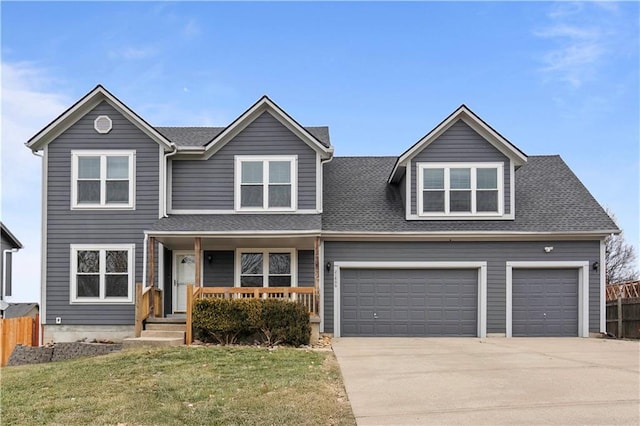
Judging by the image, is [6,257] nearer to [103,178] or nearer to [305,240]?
[103,178]

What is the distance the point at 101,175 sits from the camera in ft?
51.6

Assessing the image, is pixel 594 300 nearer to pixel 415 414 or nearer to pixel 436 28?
pixel 436 28

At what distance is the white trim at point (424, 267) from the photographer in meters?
15.9

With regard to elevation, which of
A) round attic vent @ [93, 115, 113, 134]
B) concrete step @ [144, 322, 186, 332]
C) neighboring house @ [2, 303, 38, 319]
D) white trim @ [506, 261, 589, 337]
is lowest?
neighboring house @ [2, 303, 38, 319]

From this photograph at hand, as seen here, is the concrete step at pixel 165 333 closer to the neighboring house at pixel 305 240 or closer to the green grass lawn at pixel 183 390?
the neighboring house at pixel 305 240

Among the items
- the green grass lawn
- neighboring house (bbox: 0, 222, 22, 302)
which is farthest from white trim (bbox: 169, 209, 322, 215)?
neighboring house (bbox: 0, 222, 22, 302)

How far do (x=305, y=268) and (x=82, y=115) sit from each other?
7.50m

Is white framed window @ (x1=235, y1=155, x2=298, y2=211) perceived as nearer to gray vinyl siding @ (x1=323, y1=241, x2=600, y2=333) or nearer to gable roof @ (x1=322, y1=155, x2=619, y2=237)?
gable roof @ (x1=322, y1=155, x2=619, y2=237)

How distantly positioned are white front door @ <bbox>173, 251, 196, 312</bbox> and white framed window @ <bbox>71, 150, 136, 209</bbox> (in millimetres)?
2126

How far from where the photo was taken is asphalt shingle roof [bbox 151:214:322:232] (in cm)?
1471

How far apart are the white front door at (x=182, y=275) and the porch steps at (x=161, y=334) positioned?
1.80 m

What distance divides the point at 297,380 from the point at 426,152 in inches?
378

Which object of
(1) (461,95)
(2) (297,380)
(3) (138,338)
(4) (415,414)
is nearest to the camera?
(4) (415,414)

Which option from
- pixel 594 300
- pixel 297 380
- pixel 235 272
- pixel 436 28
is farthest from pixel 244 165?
pixel 594 300
